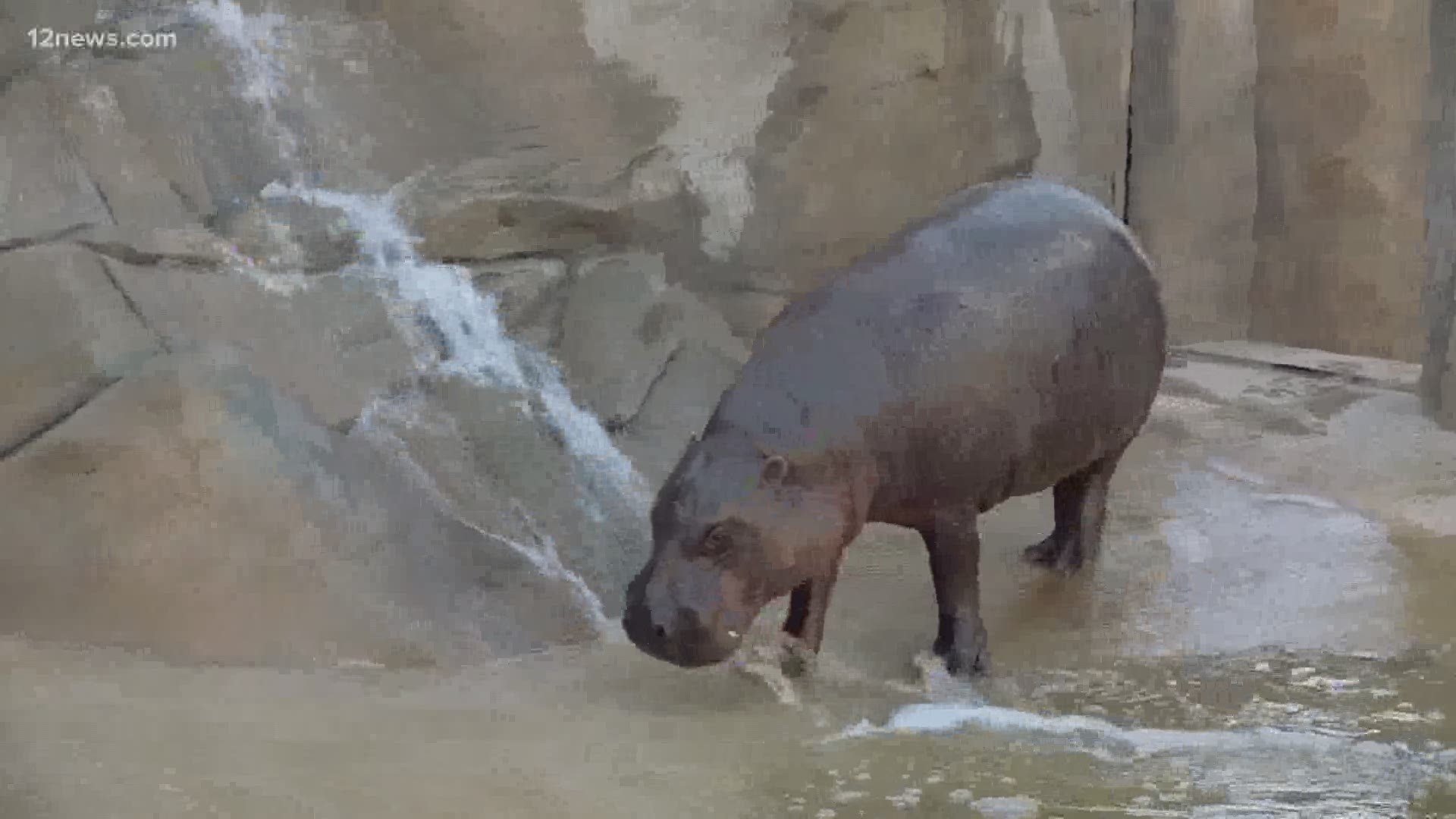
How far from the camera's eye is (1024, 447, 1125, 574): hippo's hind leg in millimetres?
4215

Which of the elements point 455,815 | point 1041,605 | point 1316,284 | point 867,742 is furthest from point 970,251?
point 1316,284

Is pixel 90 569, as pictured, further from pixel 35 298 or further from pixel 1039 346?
pixel 1039 346

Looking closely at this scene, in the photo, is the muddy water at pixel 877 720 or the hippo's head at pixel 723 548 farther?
the hippo's head at pixel 723 548

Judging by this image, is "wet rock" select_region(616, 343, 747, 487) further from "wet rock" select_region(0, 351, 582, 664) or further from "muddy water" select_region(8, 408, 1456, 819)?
"wet rock" select_region(0, 351, 582, 664)

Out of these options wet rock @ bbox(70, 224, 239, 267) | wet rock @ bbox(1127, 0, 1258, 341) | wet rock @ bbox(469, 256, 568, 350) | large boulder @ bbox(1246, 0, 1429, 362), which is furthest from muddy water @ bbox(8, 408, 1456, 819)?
large boulder @ bbox(1246, 0, 1429, 362)

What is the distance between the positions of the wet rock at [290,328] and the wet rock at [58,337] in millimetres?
80

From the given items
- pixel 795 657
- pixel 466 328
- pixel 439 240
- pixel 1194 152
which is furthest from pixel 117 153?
pixel 1194 152

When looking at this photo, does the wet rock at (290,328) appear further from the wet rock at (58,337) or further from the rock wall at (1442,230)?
the rock wall at (1442,230)

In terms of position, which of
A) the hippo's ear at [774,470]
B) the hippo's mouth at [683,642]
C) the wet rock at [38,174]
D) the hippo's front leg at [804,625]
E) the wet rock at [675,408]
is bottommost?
the hippo's front leg at [804,625]

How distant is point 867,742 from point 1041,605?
4.27 feet

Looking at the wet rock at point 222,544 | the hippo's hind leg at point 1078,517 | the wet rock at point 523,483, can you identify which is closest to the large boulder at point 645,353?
the wet rock at point 523,483

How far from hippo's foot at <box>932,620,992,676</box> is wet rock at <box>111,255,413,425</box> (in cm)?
177

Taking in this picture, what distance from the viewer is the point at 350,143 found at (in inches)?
193

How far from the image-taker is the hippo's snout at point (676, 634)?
2.92 meters
